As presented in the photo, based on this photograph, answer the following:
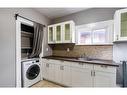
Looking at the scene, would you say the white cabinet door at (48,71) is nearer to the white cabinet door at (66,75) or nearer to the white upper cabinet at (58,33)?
the white cabinet door at (66,75)

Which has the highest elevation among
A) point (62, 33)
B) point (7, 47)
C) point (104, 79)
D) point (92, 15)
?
point (92, 15)

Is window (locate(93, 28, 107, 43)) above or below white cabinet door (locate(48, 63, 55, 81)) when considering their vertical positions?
above

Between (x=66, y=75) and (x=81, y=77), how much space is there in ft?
1.54

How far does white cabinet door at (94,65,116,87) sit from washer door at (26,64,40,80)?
1.81 metres

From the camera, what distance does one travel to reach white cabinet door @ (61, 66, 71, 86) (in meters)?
2.51

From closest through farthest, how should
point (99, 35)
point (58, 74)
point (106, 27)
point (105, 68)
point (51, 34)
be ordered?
point (105, 68)
point (106, 27)
point (99, 35)
point (58, 74)
point (51, 34)

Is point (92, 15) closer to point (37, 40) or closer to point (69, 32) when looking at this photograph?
point (69, 32)

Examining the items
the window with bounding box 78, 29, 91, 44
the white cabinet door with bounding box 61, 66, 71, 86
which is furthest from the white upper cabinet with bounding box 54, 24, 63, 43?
the white cabinet door with bounding box 61, 66, 71, 86

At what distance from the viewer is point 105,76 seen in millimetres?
1943

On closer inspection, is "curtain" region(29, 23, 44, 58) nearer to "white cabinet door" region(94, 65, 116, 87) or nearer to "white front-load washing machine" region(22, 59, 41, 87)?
"white front-load washing machine" region(22, 59, 41, 87)

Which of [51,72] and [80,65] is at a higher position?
[80,65]

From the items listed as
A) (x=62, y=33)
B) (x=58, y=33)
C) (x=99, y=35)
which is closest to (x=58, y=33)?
(x=58, y=33)

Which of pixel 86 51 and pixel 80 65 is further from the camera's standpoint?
pixel 86 51
